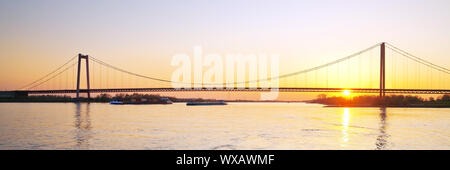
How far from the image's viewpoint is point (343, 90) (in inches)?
2603

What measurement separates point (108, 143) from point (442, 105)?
281 ft

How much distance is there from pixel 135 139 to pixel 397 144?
37.3 feet
